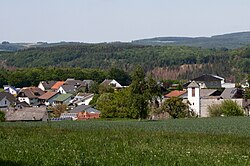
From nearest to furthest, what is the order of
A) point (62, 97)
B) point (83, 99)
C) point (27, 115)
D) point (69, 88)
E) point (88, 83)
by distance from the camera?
1. point (27, 115)
2. point (83, 99)
3. point (62, 97)
4. point (69, 88)
5. point (88, 83)

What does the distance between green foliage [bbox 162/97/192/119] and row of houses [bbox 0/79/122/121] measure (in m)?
12.1

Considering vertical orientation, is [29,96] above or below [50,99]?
above

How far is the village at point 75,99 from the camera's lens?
65750mm

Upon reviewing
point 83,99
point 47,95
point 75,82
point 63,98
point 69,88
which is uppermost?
point 83,99

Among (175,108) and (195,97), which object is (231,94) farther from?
(175,108)

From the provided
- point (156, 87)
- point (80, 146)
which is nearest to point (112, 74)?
point (156, 87)

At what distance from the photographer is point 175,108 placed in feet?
226

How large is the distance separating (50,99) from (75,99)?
1214cm

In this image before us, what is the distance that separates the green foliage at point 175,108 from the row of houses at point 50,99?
39.5 feet

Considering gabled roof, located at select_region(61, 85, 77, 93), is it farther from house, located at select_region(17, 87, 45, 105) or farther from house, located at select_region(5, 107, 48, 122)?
house, located at select_region(5, 107, 48, 122)

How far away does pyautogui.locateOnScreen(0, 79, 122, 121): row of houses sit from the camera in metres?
64.4

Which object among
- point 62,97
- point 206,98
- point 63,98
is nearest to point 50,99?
point 62,97

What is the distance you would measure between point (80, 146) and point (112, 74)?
144 meters

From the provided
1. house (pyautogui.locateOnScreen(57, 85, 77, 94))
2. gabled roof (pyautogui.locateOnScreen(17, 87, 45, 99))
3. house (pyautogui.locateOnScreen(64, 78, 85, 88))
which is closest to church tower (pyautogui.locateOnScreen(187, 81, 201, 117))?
gabled roof (pyautogui.locateOnScreen(17, 87, 45, 99))
